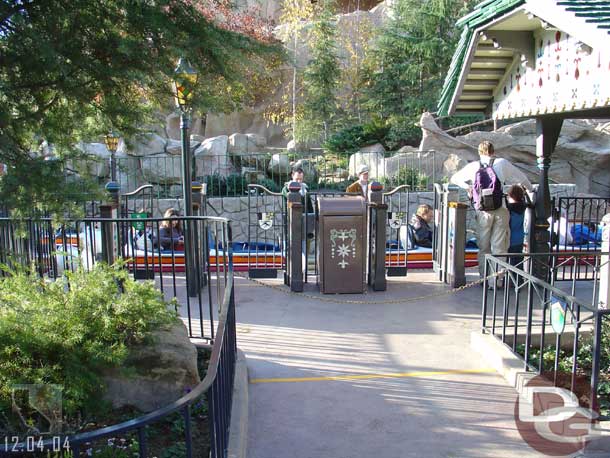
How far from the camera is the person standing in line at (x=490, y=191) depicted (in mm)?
7484

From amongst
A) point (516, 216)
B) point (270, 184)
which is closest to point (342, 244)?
point (516, 216)

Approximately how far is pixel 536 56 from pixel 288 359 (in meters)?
4.85

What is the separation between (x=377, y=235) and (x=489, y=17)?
117 inches

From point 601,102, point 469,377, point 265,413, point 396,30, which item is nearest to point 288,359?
point 265,413

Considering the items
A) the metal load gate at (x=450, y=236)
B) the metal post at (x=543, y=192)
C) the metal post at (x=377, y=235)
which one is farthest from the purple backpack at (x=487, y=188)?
the metal post at (x=377, y=235)

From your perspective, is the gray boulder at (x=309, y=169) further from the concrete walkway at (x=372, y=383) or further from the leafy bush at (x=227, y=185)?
the concrete walkway at (x=372, y=383)

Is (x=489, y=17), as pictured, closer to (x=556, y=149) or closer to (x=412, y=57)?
(x=556, y=149)

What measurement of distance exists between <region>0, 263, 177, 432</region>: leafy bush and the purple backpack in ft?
16.4

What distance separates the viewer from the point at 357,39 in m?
23.6

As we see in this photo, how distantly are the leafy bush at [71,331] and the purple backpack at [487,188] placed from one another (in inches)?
196

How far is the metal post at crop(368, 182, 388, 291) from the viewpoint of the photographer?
7641 millimetres

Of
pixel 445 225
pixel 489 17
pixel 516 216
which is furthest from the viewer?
pixel 445 225

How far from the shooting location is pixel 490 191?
24.5ft

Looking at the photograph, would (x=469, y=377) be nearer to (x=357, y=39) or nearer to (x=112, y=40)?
(x=112, y=40)
